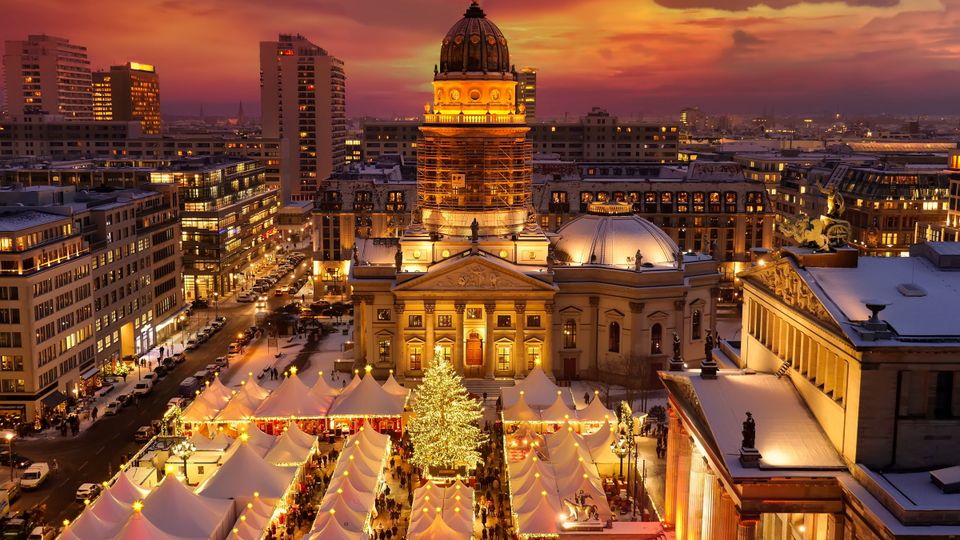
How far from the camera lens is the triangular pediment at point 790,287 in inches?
1609

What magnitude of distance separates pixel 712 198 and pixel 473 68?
5376 centimetres

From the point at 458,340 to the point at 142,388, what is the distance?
1256 inches

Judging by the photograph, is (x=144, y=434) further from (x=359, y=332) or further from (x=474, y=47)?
(x=474, y=47)

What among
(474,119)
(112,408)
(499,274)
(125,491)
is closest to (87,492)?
(125,491)

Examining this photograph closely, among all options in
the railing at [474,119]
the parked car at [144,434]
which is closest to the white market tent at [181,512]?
the parked car at [144,434]

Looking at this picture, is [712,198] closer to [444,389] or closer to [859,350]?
[444,389]

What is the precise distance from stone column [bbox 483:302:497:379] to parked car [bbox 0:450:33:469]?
43.0m

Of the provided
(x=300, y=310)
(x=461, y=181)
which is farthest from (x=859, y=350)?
(x=300, y=310)

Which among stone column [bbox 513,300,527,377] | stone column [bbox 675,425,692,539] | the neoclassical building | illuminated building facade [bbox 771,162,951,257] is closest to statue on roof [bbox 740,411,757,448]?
stone column [bbox 675,425,692,539]

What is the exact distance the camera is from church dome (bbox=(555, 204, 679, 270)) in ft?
323

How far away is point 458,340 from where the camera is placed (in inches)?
3757

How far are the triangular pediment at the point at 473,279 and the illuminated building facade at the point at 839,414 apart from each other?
47884 millimetres

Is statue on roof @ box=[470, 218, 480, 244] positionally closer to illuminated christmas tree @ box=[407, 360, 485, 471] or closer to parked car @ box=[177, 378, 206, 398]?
illuminated christmas tree @ box=[407, 360, 485, 471]

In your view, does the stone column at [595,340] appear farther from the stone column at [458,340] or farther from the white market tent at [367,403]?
the white market tent at [367,403]
